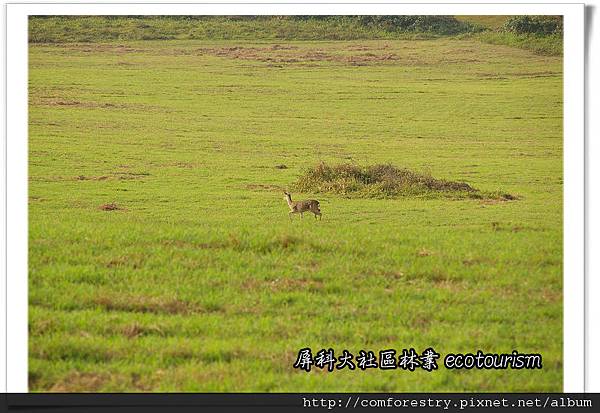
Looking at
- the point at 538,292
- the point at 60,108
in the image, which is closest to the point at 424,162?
the point at 538,292

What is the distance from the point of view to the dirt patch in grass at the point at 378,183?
39.0ft

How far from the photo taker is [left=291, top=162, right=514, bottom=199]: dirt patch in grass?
11875 mm

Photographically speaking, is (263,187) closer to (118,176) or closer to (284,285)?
(118,176)

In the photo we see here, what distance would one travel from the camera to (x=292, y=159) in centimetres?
1274

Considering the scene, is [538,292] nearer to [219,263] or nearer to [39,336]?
[219,263]

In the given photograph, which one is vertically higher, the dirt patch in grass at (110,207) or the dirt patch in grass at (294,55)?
the dirt patch in grass at (294,55)

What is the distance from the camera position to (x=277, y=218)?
11031 millimetres

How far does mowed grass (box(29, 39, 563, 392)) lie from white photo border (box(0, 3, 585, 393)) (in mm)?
268
